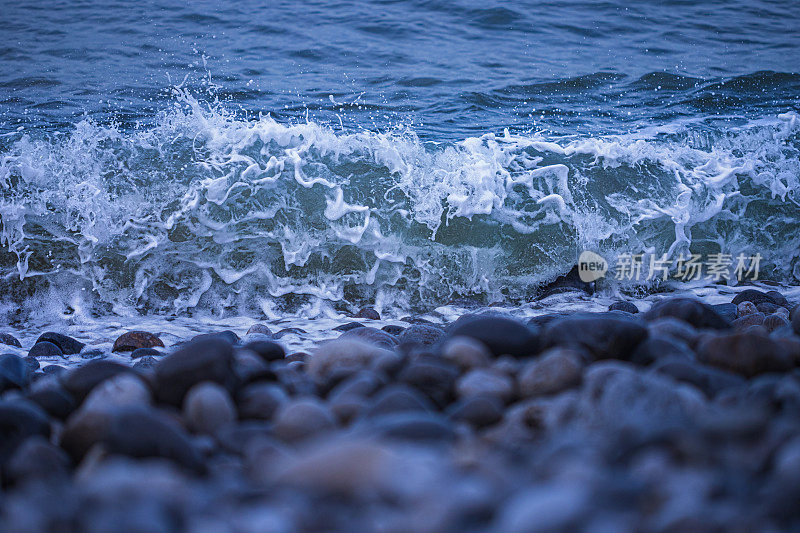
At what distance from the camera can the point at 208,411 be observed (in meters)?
1.68

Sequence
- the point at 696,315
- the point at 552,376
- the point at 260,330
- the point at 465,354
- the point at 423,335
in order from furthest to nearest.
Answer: the point at 260,330, the point at 423,335, the point at 696,315, the point at 465,354, the point at 552,376

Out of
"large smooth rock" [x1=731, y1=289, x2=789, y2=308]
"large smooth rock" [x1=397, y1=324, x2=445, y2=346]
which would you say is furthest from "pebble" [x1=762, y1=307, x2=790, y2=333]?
"large smooth rock" [x1=397, y1=324, x2=445, y2=346]

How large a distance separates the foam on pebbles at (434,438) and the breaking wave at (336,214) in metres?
2.28

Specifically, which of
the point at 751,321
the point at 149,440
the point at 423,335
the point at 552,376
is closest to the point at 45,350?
the point at 423,335

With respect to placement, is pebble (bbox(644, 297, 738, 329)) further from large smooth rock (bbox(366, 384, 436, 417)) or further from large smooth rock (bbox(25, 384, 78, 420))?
large smooth rock (bbox(25, 384, 78, 420))

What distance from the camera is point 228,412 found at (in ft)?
5.57

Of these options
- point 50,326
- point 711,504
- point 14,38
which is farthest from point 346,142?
point 14,38

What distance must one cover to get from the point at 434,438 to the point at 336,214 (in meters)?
3.52

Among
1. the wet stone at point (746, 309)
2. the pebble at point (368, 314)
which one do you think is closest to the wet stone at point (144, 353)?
the pebble at point (368, 314)

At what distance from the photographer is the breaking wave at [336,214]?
4.47m

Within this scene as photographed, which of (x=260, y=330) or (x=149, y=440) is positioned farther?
(x=260, y=330)

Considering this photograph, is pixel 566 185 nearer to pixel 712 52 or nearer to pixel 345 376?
pixel 345 376

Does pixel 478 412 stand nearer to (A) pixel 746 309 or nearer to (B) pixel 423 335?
(B) pixel 423 335

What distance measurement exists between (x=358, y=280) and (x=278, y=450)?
123 inches
